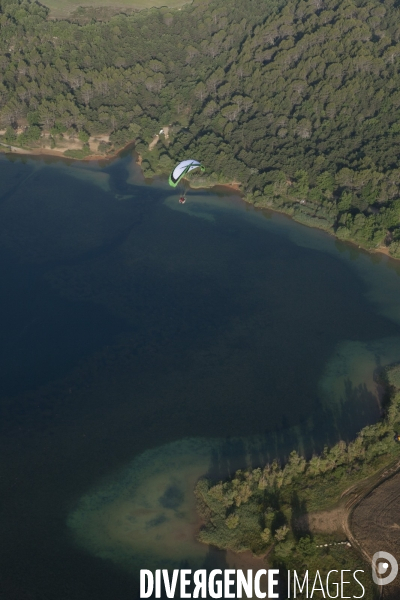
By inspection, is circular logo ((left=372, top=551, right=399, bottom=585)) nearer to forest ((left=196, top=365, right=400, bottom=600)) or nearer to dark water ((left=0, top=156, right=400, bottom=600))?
forest ((left=196, top=365, right=400, bottom=600))

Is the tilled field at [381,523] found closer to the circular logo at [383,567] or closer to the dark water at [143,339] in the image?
the circular logo at [383,567]

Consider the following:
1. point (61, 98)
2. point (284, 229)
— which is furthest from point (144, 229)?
point (61, 98)

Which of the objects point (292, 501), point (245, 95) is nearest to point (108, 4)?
point (245, 95)

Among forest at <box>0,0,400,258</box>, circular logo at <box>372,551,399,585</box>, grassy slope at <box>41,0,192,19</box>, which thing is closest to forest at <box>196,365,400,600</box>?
circular logo at <box>372,551,399,585</box>

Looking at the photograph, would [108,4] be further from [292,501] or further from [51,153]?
[292,501]

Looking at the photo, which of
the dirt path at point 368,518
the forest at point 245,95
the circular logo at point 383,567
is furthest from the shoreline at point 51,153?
the circular logo at point 383,567

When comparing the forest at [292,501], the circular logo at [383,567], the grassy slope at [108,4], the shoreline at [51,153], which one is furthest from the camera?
the grassy slope at [108,4]

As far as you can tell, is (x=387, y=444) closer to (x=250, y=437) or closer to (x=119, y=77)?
(x=250, y=437)

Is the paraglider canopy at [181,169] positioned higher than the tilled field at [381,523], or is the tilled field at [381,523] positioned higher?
the paraglider canopy at [181,169]
